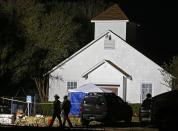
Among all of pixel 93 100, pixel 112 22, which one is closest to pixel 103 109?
pixel 93 100

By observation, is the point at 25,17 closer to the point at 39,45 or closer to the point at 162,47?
the point at 39,45

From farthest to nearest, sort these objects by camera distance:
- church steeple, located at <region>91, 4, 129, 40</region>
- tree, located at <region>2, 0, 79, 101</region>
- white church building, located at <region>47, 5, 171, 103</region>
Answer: church steeple, located at <region>91, 4, 129, 40</region>
tree, located at <region>2, 0, 79, 101</region>
white church building, located at <region>47, 5, 171, 103</region>

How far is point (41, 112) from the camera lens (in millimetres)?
53625

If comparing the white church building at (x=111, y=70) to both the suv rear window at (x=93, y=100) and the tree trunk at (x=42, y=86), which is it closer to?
the tree trunk at (x=42, y=86)

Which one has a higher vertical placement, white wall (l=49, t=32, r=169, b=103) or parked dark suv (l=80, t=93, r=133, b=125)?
white wall (l=49, t=32, r=169, b=103)

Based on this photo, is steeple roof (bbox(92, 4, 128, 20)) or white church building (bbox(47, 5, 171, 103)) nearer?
white church building (bbox(47, 5, 171, 103))

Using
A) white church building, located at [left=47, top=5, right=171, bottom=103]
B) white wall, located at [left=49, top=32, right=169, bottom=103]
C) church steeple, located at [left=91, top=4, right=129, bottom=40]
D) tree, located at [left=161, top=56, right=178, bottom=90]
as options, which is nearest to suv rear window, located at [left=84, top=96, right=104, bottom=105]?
tree, located at [left=161, top=56, right=178, bottom=90]

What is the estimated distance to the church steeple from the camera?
63844 millimetres

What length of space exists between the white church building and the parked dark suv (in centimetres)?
1873

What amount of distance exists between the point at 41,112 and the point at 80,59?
9.00 m

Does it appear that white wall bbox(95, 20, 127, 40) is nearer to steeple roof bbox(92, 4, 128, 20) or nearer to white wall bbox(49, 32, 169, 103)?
steeple roof bbox(92, 4, 128, 20)

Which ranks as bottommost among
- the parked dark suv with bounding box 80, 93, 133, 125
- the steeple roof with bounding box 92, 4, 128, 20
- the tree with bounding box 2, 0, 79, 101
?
the parked dark suv with bounding box 80, 93, 133, 125

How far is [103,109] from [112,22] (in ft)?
89.9

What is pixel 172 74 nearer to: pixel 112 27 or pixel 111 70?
pixel 111 70
